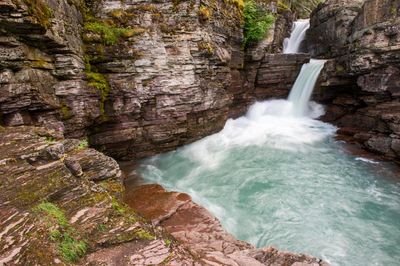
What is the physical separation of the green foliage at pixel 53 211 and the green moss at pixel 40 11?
4.80 metres

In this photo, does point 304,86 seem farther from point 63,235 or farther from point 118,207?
point 63,235

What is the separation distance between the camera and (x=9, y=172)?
4.18 meters

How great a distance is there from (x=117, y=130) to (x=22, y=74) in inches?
150

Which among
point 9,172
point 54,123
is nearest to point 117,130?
point 54,123

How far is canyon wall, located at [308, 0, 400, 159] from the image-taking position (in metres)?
11.2

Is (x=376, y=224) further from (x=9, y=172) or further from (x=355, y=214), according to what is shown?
(x=9, y=172)

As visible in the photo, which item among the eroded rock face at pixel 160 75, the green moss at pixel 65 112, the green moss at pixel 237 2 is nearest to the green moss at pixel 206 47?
the eroded rock face at pixel 160 75

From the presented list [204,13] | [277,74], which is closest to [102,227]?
[204,13]

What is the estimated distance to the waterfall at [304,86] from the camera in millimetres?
15617

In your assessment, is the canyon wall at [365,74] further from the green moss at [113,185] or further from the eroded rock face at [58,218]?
the eroded rock face at [58,218]

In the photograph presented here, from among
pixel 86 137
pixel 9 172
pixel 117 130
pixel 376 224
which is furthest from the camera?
pixel 117 130

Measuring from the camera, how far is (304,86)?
1598 cm

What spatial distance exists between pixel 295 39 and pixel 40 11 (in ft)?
57.4

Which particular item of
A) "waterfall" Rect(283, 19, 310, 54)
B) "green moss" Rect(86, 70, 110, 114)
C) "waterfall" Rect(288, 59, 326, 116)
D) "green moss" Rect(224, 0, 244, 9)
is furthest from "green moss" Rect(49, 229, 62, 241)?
"waterfall" Rect(283, 19, 310, 54)
